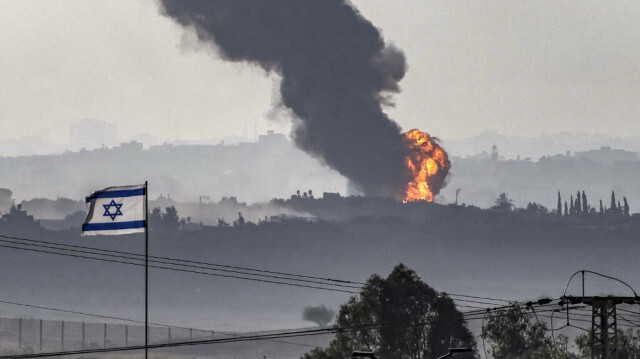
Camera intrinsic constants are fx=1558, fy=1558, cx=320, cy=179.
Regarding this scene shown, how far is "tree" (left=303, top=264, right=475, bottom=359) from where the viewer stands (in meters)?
190

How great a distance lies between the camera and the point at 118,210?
362 feet

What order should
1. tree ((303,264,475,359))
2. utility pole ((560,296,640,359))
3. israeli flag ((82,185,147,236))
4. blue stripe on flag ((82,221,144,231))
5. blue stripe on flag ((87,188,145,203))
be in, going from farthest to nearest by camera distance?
1. tree ((303,264,475,359))
2. blue stripe on flag ((82,221,144,231))
3. israeli flag ((82,185,147,236))
4. blue stripe on flag ((87,188,145,203))
5. utility pole ((560,296,640,359))

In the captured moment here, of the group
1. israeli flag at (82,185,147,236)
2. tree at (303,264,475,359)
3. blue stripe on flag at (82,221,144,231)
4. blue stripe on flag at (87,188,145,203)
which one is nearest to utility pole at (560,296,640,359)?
israeli flag at (82,185,147,236)

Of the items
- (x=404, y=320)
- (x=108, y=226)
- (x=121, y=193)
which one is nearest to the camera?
(x=121, y=193)

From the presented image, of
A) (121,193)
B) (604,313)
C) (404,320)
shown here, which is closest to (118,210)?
(121,193)

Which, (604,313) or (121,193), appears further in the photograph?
(121,193)

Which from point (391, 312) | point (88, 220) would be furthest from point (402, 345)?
point (88, 220)

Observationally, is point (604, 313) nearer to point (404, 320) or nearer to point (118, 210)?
point (118, 210)

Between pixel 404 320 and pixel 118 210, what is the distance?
90.0 meters

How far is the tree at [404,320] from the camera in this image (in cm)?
19025

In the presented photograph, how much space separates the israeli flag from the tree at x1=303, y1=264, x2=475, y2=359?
7849 cm

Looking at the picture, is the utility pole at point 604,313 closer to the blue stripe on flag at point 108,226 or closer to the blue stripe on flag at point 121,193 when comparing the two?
the blue stripe on flag at point 121,193

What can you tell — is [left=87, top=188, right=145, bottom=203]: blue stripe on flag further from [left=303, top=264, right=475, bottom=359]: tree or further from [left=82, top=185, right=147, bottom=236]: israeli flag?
[left=303, top=264, right=475, bottom=359]: tree

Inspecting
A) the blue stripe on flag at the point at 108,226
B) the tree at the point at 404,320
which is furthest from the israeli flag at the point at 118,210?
the tree at the point at 404,320
